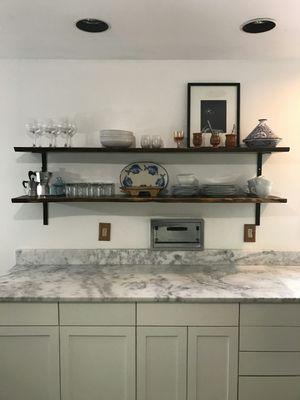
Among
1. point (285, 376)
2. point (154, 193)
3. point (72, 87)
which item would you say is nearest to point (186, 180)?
point (154, 193)

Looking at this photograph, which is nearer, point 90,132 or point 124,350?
point 124,350

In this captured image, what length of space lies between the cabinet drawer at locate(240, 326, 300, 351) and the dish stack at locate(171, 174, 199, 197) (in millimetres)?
815

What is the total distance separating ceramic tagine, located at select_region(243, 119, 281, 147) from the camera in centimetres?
Result: 201

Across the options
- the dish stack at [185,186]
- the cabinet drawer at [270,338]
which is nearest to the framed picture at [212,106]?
the dish stack at [185,186]

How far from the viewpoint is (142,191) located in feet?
6.82

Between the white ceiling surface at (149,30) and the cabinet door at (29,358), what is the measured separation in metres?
1.51

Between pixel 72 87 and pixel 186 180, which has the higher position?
pixel 72 87

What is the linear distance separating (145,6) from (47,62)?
94cm

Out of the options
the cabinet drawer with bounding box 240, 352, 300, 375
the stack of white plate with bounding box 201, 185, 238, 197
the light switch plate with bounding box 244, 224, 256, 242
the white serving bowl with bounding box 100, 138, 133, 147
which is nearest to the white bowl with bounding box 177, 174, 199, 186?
the stack of white plate with bounding box 201, 185, 238, 197

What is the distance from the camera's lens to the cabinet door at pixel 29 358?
5.65ft

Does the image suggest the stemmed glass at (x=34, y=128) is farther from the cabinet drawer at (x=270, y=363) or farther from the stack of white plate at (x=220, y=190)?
the cabinet drawer at (x=270, y=363)

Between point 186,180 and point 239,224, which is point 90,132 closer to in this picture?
point 186,180

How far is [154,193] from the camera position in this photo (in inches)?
81.7

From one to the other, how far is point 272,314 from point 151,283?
2.08 feet
